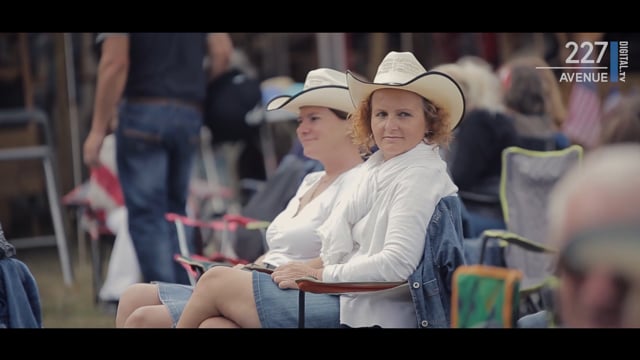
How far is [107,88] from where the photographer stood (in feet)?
18.8

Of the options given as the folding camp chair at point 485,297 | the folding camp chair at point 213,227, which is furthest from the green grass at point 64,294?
the folding camp chair at point 485,297

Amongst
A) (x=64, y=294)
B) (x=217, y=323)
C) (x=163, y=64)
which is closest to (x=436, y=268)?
(x=217, y=323)

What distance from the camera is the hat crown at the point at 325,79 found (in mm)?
4211

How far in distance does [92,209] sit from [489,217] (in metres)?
2.15

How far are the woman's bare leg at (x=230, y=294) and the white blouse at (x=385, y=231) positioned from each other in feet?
0.89

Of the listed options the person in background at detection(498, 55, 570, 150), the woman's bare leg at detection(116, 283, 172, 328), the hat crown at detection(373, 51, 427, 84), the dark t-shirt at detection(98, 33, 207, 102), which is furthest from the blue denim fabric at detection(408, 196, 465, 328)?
the dark t-shirt at detection(98, 33, 207, 102)

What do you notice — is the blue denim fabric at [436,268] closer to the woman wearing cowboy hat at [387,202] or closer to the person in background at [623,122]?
the woman wearing cowboy hat at [387,202]

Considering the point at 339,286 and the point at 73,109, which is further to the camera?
the point at 73,109

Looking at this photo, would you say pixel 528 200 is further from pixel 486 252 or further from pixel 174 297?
pixel 174 297

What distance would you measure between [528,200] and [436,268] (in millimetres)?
1628

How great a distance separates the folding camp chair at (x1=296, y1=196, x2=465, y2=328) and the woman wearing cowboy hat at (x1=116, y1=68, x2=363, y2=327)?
8.4 inches

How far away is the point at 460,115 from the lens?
395 centimetres

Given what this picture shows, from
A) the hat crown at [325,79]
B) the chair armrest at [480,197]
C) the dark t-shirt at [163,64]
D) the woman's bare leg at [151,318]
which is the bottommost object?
the woman's bare leg at [151,318]
